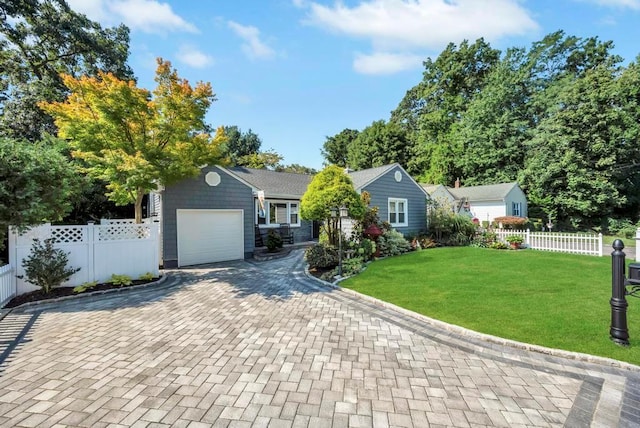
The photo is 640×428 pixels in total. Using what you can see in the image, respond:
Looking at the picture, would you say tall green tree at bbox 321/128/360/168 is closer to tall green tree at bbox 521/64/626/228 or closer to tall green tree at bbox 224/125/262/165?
tall green tree at bbox 224/125/262/165

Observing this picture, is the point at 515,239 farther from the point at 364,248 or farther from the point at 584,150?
the point at 584,150

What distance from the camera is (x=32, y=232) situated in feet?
22.3

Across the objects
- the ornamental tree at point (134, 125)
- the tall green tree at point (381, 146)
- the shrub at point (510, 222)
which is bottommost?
the shrub at point (510, 222)

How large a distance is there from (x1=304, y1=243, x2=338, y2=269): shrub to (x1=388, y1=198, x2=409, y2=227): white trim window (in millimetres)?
6081

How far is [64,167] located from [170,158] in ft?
8.87

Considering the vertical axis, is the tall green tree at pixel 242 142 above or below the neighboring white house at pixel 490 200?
above

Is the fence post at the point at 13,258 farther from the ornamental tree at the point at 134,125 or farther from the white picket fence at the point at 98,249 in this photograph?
the ornamental tree at the point at 134,125

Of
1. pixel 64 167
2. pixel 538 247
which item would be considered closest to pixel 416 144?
pixel 538 247

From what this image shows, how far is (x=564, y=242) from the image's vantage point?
13430 mm

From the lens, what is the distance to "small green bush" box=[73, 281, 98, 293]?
6969mm

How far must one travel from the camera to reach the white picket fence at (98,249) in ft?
22.0

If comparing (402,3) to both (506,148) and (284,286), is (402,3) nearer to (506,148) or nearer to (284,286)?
(284,286)

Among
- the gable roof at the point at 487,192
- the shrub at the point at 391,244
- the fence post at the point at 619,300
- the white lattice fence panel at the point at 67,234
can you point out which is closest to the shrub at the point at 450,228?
the shrub at the point at 391,244

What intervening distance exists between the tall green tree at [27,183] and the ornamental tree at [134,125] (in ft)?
5.32
